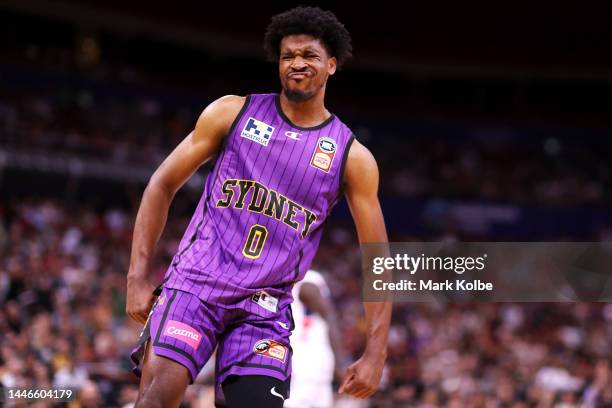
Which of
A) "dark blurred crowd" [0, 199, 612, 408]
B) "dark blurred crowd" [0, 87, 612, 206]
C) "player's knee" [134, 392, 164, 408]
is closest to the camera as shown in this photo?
"player's knee" [134, 392, 164, 408]

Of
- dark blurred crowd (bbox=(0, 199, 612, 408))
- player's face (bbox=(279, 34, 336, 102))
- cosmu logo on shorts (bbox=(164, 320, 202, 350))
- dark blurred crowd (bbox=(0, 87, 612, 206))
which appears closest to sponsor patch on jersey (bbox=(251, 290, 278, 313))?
cosmu logo on shorts (bbox=(164, 320, 202, 350))

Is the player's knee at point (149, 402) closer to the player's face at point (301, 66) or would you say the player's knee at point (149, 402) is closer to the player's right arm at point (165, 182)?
the player's right arm at point (165, 182)

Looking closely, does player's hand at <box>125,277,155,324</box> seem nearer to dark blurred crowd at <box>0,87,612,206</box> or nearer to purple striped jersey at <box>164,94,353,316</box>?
purple striped jersey at <box>164,94,353,316</box>

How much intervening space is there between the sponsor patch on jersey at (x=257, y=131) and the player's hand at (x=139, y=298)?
0.88 meters

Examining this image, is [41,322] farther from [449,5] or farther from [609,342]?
[449,5]

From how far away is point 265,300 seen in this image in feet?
14.0

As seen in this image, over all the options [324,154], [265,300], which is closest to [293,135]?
[324,154]

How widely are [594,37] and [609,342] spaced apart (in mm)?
14975

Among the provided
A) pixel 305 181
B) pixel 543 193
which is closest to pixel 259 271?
Result: pixel 305 181

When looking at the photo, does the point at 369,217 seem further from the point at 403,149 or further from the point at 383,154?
the point at 403,149

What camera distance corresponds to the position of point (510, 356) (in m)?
→ 15.5

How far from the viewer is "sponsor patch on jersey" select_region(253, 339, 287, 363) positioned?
13.8 ft

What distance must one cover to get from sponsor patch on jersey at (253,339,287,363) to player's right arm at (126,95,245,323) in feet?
1.86

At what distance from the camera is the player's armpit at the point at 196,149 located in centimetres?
440
